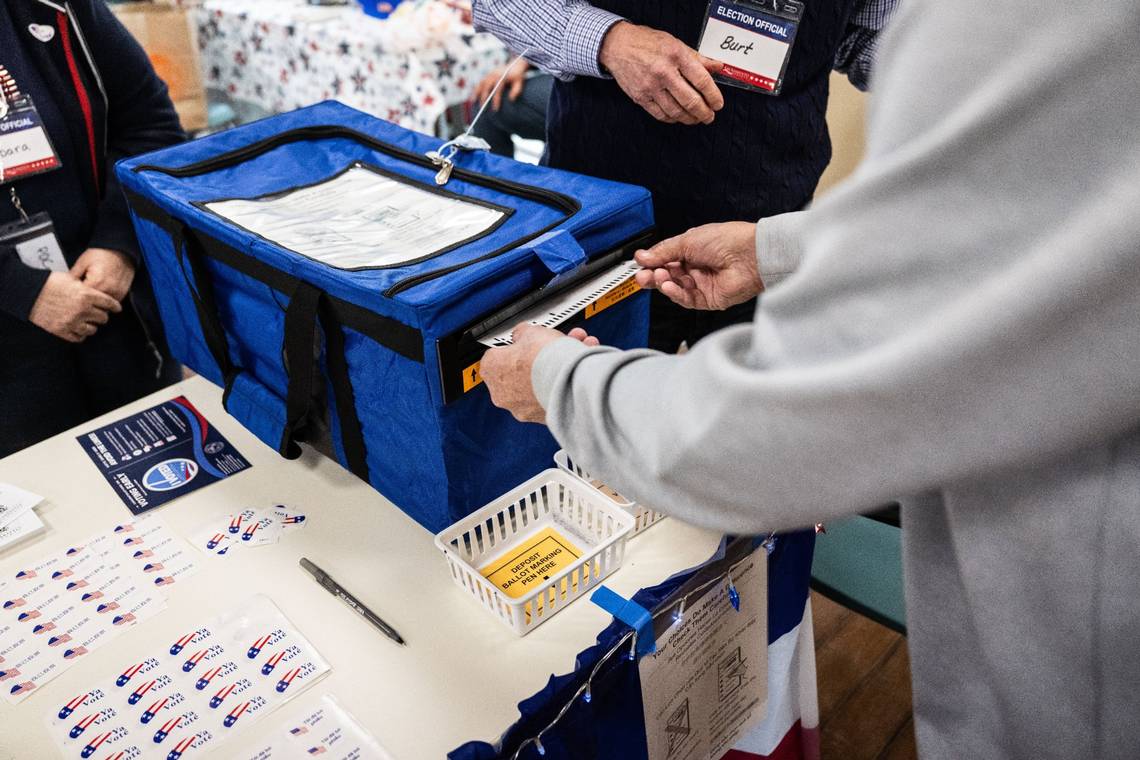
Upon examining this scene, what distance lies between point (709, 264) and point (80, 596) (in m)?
0.82

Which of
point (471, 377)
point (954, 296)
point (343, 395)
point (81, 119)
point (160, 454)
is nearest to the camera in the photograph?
point (954, 296)

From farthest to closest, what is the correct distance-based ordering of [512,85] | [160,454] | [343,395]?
[512,85] < [160,454] < [343,395]

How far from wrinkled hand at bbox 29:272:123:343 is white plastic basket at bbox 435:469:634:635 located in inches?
31.4

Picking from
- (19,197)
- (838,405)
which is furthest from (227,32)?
(838,405)

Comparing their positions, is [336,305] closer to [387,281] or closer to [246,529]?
[387,281]

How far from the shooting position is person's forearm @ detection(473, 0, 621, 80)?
1144 millimetres

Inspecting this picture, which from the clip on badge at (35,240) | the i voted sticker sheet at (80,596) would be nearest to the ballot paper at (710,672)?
the i voted sticker sheet at (80,596)

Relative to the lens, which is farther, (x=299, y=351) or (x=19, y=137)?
(x=19, y=137)

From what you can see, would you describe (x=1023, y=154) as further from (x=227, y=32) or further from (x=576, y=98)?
(x=227, y=32)

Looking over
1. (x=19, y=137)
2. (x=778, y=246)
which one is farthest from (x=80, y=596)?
(x=778, y=246)

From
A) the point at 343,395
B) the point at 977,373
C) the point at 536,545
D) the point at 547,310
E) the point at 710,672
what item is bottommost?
the point at 710,672

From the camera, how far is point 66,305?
1298 millimetres

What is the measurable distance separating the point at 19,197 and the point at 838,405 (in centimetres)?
136

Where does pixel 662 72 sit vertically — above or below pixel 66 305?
above
